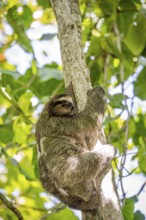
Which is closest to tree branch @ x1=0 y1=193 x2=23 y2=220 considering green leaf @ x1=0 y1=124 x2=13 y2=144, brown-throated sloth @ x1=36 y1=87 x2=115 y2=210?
brown-throated sloth @ x1=36 y1=87 x2=115 y2=210

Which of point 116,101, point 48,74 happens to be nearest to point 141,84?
point 116,101

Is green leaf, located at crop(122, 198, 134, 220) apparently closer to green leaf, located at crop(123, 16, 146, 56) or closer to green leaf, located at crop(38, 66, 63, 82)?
green leaf, located at crop(38, 66, 63, 82)

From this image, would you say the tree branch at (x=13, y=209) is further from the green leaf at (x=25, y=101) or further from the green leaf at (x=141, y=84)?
the green leaf at (x=141, y=84)

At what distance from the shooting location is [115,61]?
628 centimetres

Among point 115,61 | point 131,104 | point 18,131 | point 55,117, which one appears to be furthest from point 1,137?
point 115,61

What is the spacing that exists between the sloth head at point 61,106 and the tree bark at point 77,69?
0.19 m

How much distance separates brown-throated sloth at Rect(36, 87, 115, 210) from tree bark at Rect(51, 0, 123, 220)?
8 centimetres

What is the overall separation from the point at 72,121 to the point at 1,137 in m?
1.12

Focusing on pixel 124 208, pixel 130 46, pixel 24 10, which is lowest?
pixel 124 208

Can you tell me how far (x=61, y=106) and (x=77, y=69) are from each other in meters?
0.45

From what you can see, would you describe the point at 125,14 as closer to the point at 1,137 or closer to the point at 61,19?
the point at 61,19

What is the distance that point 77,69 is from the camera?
3570 millimetres

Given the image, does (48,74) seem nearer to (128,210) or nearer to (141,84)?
(141,84)

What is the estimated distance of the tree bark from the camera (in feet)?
10.3
